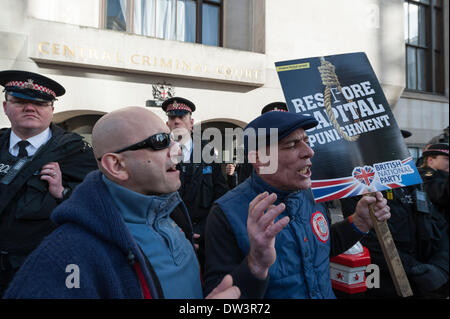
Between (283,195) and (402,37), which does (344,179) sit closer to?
(283,195)

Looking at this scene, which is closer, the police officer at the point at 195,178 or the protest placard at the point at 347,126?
the protest placard at the point at 347,126

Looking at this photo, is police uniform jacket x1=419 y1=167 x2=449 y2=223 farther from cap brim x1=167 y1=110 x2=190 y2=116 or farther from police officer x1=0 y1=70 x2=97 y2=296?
cap brim x1=167 y1=110 x2=190 y2=116

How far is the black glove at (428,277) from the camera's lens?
2191mm

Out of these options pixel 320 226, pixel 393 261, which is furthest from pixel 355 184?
pixel 393 261

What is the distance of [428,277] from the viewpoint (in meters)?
2.23

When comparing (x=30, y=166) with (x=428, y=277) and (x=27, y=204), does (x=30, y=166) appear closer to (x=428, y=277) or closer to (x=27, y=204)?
(x=27, y=204)

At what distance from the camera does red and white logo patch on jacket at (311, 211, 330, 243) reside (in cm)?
165

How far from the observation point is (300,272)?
Answer: 4.92 feet

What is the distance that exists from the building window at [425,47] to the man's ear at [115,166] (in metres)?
12.5

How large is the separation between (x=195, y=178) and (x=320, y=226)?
2188 mm

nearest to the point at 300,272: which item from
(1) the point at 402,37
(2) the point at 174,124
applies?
(2) the point at 174,124

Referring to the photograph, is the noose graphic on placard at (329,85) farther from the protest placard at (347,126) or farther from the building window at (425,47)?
the building window at (425,47)

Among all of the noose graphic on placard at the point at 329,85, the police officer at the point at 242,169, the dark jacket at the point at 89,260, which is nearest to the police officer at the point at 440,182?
the noose graphic on placard at the point at 329,85
